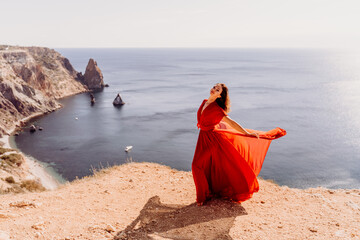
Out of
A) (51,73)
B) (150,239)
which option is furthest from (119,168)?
(51,73)

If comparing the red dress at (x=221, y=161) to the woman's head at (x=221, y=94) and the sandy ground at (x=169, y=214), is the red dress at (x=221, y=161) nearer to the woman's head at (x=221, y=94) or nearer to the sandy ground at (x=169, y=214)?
the woman's head at (x=221, y=94)

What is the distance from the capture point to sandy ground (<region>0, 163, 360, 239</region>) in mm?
5770

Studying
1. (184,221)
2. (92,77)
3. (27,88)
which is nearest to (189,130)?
(27,88)

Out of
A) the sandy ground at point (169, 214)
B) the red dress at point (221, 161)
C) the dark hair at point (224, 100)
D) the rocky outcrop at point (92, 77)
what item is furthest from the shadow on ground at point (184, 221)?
the rocky outcrop at point (92, 77)

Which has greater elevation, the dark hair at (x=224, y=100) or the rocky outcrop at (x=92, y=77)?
the dark hair at (x=224, y=100)

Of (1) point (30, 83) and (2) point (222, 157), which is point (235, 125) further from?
(1) point (30, 83)

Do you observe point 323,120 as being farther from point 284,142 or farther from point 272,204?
point 272,204

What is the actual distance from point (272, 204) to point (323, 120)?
70.2 meters

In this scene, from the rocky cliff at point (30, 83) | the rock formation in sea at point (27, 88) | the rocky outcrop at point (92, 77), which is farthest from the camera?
the rocky outcrop at point (92, 77)

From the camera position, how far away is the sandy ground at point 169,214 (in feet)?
18.9

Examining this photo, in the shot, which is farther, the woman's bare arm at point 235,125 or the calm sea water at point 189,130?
the calm sea water at point 189,130

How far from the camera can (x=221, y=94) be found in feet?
22.9

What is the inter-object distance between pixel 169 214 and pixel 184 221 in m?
0.65

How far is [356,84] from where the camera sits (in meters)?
118
